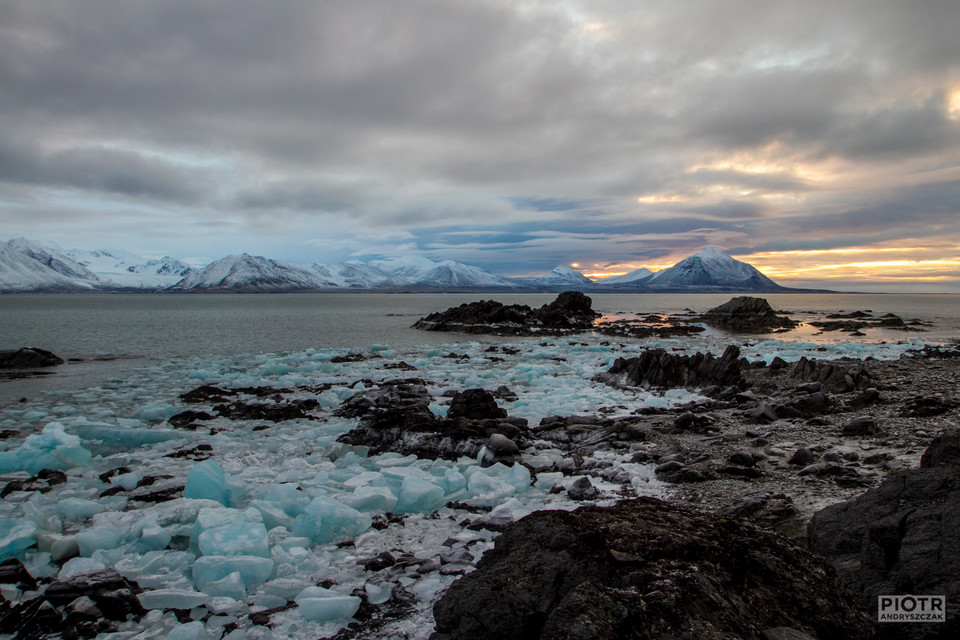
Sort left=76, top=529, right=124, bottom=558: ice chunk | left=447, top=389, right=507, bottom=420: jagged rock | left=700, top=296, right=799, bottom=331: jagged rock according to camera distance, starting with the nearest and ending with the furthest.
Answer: left=76, top=529, right=124, bottom=558: ice chunk < left=447, top=389, right=507, bottom=420: jagged rock < left=700, top=296, right=799, bottom=331: jagged rock

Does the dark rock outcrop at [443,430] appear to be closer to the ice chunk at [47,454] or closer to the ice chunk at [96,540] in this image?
the ice chunk at [96,540]

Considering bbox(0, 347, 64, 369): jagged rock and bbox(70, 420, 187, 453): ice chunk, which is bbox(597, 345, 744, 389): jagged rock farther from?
bbox(0, 347, 64, 369): jagged rock

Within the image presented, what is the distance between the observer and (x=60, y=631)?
3947 mm

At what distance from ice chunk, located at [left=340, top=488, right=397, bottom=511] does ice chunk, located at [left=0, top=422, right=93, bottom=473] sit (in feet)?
18.1

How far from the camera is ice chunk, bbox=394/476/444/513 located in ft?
20.8

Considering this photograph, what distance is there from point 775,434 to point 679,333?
31.5m

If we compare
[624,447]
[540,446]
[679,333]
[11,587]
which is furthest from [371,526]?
[679,333]

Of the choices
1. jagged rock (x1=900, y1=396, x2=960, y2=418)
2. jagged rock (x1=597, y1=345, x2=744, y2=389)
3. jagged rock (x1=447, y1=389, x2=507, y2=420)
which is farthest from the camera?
jagged rock (x1=597, y1=345, x2=744, y2=389)

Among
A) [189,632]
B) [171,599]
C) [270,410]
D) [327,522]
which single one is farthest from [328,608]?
[270,410]

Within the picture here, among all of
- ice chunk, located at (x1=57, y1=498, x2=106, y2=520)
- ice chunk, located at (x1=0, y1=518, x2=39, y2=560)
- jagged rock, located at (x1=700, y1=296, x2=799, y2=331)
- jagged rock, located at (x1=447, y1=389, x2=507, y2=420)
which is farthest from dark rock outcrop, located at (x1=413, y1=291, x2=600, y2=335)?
ice chunk, located at (x1=0, y1=518, x2=39, y2=560)

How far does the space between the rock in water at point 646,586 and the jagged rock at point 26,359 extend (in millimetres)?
27774

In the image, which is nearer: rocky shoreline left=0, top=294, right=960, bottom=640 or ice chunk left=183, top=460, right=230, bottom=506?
rocky shoreline left=0, top=294, right=960, bottom=640

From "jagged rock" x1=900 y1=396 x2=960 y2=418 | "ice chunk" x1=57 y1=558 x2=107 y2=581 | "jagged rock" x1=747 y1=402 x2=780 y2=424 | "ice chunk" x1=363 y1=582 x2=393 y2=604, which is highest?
"jagged rock" x1=900 y1=396 x2=960 y2=418

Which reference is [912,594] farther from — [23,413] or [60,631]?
[23,413]
